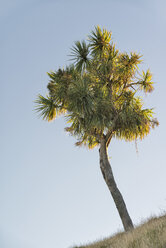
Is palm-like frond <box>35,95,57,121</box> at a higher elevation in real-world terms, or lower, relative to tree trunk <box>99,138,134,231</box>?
higher

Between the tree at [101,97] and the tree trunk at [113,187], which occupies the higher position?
Result: the tree at [101,97]

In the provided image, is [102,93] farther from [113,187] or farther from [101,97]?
[113,187]

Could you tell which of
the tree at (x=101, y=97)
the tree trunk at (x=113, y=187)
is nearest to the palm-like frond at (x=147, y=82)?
the tree at (x=101, y=97)

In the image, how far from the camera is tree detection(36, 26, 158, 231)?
12211mm

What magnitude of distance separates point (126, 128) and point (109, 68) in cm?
319

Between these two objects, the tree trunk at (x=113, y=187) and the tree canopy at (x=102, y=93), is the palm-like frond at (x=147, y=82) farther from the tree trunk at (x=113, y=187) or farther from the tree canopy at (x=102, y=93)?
the tree trunk at (x=113, y=187)

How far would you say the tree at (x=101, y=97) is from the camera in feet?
40.1

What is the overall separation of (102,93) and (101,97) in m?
0.29

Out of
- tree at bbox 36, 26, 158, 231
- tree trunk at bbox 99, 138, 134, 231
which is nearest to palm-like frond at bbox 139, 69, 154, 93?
tree at bbox 36, 26, 158, 231

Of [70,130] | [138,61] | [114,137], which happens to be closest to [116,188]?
[114,137]

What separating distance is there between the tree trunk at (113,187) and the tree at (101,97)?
5cm

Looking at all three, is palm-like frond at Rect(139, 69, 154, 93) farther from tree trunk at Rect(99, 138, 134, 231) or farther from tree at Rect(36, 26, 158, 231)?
tree trunk at Rect(99, 138, 134, 231)

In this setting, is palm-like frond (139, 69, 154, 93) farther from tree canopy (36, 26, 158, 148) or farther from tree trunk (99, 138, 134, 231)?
tree trunk (99, 138, 134, 231)

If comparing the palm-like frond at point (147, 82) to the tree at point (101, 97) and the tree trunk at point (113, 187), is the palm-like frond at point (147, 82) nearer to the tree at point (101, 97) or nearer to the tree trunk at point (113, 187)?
the tree at point (101, 97)
